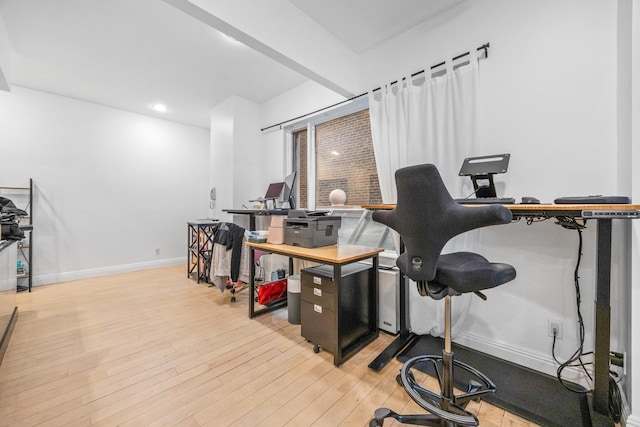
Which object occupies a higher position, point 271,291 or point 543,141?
point 543,141

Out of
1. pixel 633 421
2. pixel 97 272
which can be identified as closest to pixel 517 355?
pixel 633 421

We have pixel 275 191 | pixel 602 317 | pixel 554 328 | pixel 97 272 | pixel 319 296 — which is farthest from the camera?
pixel 97 272

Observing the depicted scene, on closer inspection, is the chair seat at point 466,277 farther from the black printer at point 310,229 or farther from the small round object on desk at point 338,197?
the small round object on desk at point 338,197

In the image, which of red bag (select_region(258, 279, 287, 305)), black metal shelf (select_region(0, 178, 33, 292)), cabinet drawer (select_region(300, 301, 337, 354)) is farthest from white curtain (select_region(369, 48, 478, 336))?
black metal shelf (select_region(0, 178, 33, 292))

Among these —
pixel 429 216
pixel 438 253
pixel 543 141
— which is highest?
pixel 543 141

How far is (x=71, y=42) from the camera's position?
248 centimetres

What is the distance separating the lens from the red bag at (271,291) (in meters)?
2.69

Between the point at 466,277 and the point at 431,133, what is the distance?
134 cm

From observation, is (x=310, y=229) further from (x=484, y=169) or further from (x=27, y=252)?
(x=27, y=252)

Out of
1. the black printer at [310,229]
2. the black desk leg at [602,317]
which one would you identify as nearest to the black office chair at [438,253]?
the black desk leg at [602,317]

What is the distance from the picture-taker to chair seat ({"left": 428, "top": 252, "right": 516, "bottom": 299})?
1.07 m

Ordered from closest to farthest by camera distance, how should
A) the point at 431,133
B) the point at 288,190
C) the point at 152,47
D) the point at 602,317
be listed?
the point at 602,317, the point at 431,133, the point at 152,47, the point at 288,190

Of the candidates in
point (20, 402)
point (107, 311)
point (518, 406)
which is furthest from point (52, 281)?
point (518, 406)

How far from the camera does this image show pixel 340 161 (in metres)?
3.03
